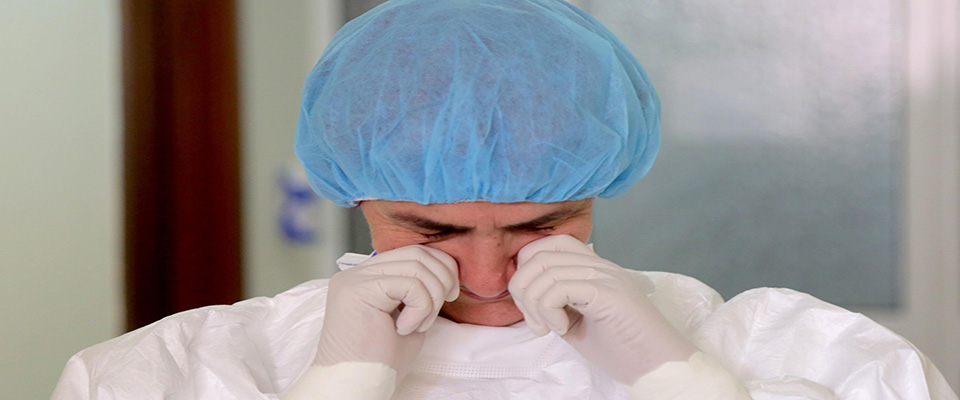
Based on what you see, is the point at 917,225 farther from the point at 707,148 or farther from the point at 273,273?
the point at 273,273

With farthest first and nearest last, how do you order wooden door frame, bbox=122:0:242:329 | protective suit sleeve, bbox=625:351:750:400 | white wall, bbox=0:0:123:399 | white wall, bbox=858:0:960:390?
white wall, bbox=858:0:960:390, wooden door frame, bbox=122:0:242:329, white wall, bbox=0:0:123:399, protective suit sleeve, bbox=625:351:750:400

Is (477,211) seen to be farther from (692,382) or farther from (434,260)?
(692,382)

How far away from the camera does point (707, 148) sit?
93.4 inches

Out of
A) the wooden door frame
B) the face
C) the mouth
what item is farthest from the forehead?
the wooden door frame

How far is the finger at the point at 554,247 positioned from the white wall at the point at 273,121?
1.31 metres

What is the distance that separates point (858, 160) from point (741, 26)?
54cm

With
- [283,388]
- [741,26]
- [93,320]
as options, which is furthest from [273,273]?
[741,26]

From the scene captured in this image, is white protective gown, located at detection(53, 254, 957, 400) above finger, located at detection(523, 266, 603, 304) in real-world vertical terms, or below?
below

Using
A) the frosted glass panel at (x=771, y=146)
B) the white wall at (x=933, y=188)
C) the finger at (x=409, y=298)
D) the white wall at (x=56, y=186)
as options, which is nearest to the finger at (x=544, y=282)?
the finger at (x=409, y=298)

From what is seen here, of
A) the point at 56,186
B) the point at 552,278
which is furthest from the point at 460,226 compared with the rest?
the point at 56,186

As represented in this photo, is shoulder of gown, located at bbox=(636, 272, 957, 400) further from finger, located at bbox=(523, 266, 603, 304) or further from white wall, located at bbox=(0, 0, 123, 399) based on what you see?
white wall, located at bbox=(0, 0, 123, 399)

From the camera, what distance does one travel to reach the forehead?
0.88 meters

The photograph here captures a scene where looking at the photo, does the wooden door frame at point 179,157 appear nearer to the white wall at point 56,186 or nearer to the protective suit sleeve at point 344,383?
the white wall at point 56,186

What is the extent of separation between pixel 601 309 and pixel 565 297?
0.13ft
